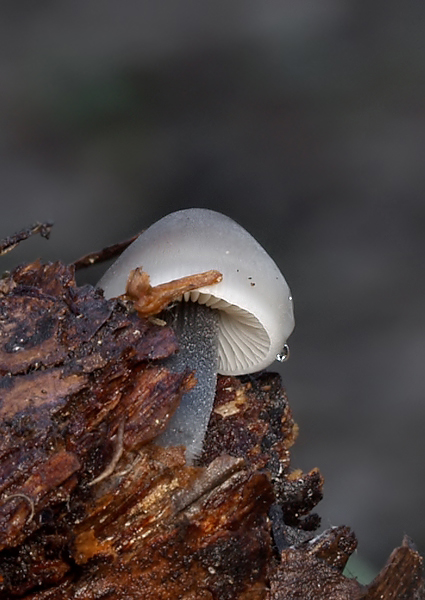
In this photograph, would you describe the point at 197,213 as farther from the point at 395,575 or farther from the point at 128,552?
the point at 395,575

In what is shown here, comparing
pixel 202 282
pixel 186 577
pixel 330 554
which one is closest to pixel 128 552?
pixel 186 577

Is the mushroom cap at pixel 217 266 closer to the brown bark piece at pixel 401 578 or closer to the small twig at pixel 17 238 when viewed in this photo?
the small twig at pixel 17 238

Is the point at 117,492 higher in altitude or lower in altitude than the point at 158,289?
lower

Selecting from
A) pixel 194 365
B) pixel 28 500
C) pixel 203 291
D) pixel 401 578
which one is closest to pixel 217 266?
pixel 203 291

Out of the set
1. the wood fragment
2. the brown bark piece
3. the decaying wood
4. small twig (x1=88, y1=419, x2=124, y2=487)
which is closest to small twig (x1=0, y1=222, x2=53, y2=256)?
the decaying wood

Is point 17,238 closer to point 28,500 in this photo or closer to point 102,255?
point 102,255

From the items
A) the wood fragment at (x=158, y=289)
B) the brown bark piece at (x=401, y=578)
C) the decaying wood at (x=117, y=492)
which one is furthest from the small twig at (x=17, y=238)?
the brown bark piece at (x=401, y=578)

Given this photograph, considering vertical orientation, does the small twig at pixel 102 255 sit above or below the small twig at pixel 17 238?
below
